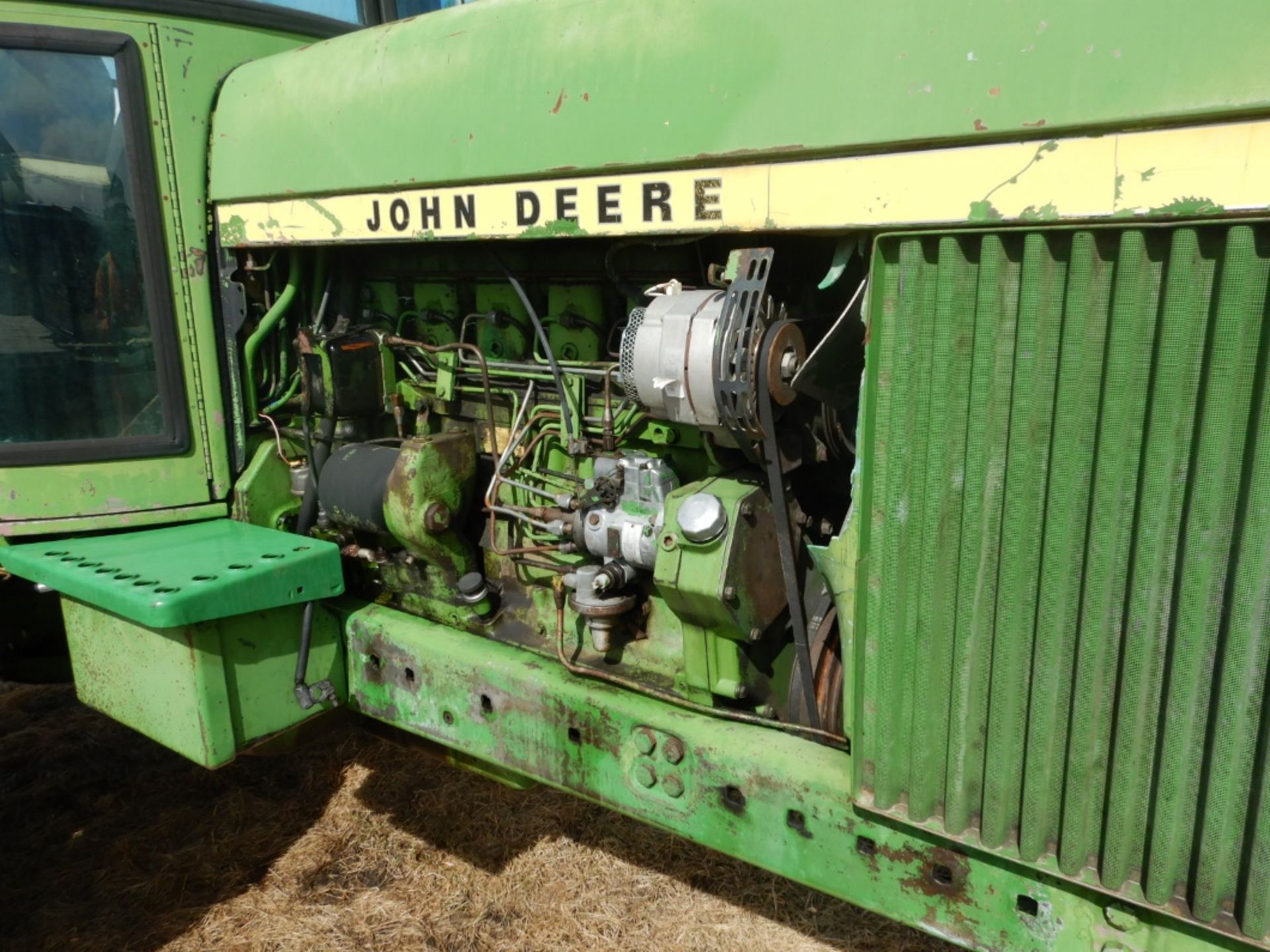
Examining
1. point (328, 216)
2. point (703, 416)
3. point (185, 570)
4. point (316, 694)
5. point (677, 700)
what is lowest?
point (316, 694)

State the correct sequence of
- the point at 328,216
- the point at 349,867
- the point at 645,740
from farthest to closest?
the point at 349,867, the point at 328,216, the point at 645,740

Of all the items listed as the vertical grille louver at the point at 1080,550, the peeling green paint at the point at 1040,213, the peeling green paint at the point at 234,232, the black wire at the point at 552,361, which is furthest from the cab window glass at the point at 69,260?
the peeling green paint at the point at 1040,213

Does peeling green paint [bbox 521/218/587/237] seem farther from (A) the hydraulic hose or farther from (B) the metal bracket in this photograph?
(B) the metal bracket

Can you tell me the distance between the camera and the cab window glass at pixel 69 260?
7.36 feet

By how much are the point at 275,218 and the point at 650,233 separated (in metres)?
1.11

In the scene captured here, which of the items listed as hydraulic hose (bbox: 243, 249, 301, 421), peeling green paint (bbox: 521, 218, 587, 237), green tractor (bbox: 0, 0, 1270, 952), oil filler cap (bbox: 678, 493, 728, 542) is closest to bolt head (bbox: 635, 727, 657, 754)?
green tractor (bbox: 0, 0, 1270, 952)

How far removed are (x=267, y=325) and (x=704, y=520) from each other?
1.40 m

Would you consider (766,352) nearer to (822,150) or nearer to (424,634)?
(822,150)

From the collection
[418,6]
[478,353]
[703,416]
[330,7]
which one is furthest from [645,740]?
[418,6]

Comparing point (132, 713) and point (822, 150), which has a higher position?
A: point (822, 150)

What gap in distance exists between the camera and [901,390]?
4.82ft

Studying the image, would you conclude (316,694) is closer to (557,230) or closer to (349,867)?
(349,867)

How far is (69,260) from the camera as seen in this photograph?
231 centimetres

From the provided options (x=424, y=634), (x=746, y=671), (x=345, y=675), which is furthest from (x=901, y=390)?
(x=345, y=675)
